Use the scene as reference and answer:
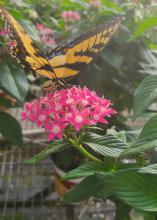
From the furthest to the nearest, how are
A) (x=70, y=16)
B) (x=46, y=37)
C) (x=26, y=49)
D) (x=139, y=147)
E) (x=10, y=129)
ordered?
(x=70, y=16)
(x=46, y=37)
(x=10, y=129)
(x=26, y=49)
(x=139, y=147)

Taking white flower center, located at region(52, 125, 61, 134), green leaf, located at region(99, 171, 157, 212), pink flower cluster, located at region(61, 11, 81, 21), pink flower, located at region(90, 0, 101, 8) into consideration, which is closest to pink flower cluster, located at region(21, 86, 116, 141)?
white flower center, located at region(52, 125, 61, 134)

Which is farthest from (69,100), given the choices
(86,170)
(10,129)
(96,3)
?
(96,3)

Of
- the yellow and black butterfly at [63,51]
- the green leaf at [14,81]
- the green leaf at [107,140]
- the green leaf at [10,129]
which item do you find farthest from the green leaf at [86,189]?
the green leaf at [10,129]

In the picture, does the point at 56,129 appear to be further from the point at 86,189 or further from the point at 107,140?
the point at 86,189

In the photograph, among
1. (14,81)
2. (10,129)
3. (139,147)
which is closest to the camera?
(139,147)

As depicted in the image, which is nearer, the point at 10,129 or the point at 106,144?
the point at 106,144

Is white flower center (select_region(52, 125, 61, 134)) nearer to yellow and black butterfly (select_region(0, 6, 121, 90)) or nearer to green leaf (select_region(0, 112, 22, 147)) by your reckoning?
yellow and black butterfly (select_region(0, 6, 121, 90))
